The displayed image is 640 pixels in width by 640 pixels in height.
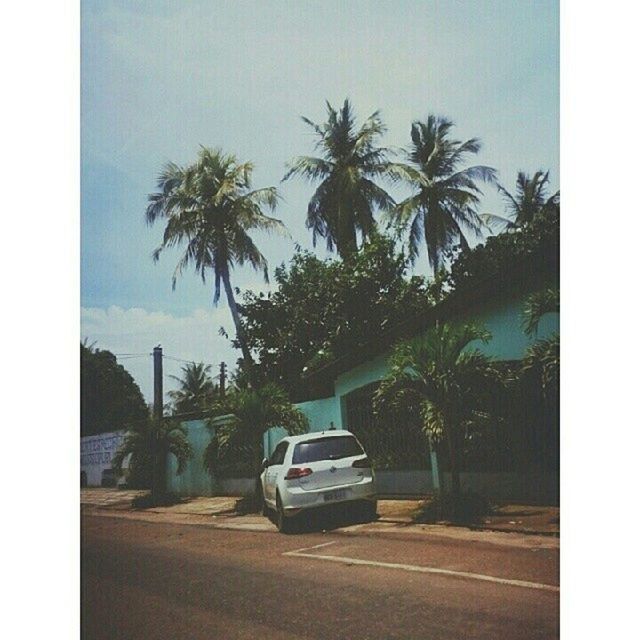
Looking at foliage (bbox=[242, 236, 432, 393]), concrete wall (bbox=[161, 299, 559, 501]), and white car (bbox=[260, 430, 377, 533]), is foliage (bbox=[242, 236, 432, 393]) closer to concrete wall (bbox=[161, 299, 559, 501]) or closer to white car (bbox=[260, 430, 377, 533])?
concrete wall (bbox=[161, 299, 559, 501])

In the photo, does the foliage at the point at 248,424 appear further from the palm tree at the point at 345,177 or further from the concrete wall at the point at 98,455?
the palm tree at the point at 345,177

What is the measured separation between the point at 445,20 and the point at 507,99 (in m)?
0.64

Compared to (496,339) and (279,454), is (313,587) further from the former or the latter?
(496,339)

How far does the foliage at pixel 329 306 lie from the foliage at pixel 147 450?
0.92 meters

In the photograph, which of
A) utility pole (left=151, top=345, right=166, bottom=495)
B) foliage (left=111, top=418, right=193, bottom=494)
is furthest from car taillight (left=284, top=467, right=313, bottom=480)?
utility pole (left=151, top=345, right=166, bottom=495)

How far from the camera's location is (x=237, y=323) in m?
6.58

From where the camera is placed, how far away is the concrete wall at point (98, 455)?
712cm

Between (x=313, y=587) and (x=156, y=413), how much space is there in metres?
1.75

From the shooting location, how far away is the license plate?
6074 mm

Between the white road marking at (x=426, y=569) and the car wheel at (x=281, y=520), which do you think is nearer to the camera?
the white road marking at (x=426, y=569)

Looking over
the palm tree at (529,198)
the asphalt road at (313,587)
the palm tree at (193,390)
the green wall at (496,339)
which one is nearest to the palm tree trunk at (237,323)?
the palm tree at (193,390)
